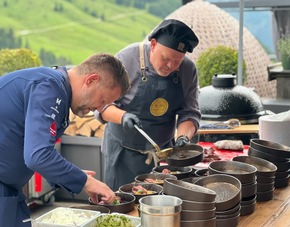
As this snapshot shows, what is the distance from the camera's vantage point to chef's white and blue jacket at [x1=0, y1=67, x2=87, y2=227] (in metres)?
2.32

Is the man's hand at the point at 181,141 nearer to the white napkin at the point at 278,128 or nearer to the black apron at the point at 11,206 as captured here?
the white napkin at the point at 278,128

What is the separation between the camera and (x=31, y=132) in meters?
2.33

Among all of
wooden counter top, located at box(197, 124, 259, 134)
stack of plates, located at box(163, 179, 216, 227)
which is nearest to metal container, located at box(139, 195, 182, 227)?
stack of plates, located at box(163, 179, 216, 227)

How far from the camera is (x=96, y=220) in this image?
240 cm

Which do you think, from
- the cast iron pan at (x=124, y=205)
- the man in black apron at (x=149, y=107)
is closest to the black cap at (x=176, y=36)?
the man in black apron at (x=149, y=107)

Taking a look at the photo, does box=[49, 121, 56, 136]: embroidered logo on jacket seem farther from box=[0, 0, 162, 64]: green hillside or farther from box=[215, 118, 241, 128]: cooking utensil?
box=[0, 0, 162, 64]: green hillside

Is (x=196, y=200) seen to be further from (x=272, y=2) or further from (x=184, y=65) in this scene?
(x=272, y=2)

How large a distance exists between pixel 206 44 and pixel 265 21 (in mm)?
1767

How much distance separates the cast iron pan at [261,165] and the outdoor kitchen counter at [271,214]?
0.17m

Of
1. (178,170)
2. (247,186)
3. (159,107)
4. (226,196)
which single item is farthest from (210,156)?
(226,196)

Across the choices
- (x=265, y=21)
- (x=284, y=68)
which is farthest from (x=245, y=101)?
(x=265, y=21)

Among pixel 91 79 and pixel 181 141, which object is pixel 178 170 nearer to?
pixel 181 141

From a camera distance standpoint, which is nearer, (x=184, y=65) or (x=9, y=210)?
(x=9, y=210)

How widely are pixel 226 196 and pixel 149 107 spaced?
1396 millimetres
